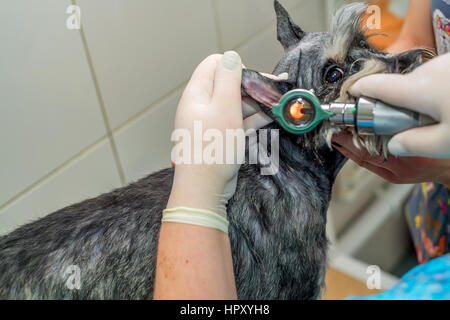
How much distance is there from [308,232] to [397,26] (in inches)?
38.4

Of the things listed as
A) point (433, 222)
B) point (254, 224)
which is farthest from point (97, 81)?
point (433, 222)

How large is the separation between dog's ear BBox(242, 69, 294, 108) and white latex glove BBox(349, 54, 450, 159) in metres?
0.17

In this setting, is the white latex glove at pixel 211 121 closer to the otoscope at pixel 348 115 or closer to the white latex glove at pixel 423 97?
the otoscope at pixel 348 115

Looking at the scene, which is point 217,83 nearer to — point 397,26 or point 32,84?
point 32,84

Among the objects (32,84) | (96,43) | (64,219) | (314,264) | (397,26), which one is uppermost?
(397,26)

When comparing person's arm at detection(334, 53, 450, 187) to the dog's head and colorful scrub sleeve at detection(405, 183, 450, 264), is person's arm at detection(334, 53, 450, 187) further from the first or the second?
colorful scrub sleeve at detection(405, 183, 450, 264)

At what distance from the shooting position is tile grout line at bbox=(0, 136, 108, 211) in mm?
1142

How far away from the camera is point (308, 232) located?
103 cm

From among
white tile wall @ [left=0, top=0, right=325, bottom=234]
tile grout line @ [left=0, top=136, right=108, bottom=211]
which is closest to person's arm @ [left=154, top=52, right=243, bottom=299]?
white tile wall @ [left=0, top=0, right=325, bottom=234]

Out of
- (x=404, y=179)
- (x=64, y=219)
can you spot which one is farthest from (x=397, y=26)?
(x=64, y=219)

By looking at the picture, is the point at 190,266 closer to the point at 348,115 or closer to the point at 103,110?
the point at 348,115

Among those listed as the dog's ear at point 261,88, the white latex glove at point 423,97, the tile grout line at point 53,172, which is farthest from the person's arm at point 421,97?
the tile grout line at point 53,172

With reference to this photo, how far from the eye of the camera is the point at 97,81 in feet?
3.94

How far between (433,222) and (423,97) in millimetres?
961
